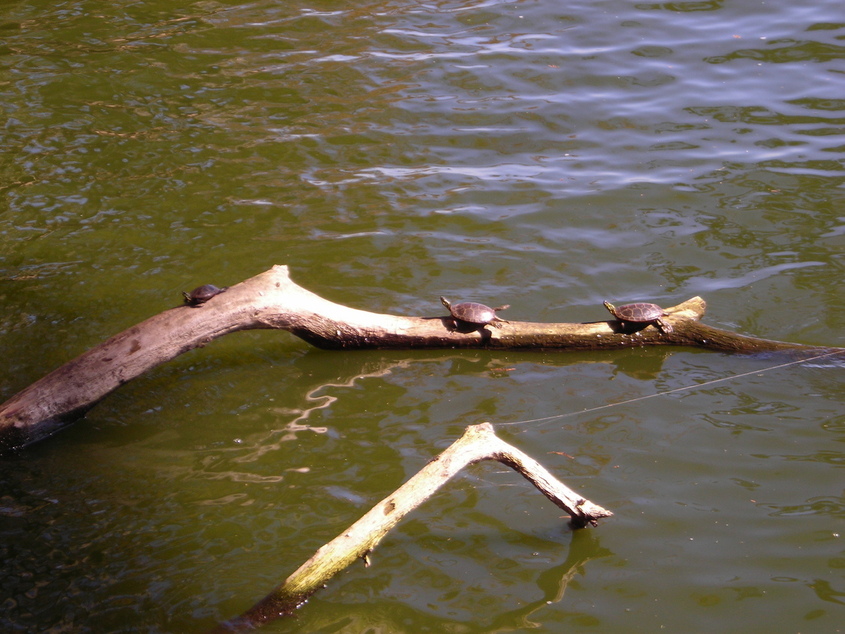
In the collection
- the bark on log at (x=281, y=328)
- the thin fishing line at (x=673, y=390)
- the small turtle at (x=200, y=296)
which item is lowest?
the thin fishing line at (x=673, y=390)

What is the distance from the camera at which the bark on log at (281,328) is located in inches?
182

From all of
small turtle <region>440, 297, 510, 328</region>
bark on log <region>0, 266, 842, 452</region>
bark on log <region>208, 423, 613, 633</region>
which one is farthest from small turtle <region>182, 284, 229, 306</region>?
bark on log <region>208, 423, 613, 633</region>

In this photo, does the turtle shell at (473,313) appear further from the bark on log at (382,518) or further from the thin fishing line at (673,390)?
the bark on log at (382,518)

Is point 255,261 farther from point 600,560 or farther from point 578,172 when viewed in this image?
point 600,560

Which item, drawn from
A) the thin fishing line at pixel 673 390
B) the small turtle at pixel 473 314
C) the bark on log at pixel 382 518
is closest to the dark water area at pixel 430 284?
the thin fishing line at pixel 673 390

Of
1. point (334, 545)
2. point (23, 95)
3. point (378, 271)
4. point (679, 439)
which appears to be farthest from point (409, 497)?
point (23, 95)

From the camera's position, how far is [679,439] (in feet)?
15.4

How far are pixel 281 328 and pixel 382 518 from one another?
1937 millimetres

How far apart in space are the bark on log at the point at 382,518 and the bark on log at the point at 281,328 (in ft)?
5.60

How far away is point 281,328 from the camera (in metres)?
5.07

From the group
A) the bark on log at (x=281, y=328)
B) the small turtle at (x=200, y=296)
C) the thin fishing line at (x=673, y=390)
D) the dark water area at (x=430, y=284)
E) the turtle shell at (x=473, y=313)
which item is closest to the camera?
the dark water area at (x=430, y=284)

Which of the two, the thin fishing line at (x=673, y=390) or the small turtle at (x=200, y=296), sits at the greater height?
the small turtle at (x=200, y=296)

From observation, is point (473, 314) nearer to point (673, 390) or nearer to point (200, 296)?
point (673, 390)

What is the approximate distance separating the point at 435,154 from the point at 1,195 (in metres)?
4.15
